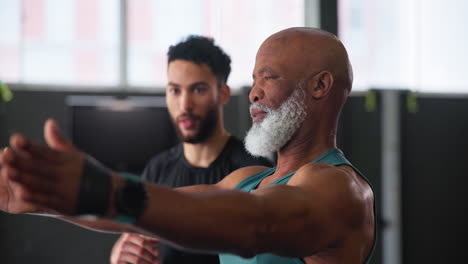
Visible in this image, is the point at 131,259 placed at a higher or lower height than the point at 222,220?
lower

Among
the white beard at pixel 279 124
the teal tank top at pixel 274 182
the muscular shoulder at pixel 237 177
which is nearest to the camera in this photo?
the teal tank top at pixel 274 182

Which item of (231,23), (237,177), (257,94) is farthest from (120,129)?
(231,23)

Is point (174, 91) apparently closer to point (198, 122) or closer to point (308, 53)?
point (198, 122)

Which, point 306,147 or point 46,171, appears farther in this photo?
point 306,147

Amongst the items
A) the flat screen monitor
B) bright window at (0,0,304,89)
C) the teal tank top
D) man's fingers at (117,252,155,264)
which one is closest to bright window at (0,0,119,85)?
bright window at (0,0,304,89)

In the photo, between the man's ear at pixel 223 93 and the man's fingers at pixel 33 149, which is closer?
the man's fingers at pixel 33 149

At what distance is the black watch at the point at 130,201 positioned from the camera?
2.25 ft

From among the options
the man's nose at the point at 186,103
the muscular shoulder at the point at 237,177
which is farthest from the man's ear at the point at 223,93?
the muscular shoulder at the point at 237,177

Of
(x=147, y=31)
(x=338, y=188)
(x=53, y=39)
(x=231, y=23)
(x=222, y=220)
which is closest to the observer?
(x=222, y=220)

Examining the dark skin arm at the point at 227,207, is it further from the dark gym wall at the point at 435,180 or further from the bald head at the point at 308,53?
the dark gym wall at the point at 435,180

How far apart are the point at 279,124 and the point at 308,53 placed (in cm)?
16

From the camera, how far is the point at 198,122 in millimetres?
1921

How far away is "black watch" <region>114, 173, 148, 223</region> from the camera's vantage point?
69 centimetres

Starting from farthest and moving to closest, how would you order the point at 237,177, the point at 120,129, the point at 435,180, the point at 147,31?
the point at 147,31
the point at 435,180
the point at 120,129
the point at 237,177
